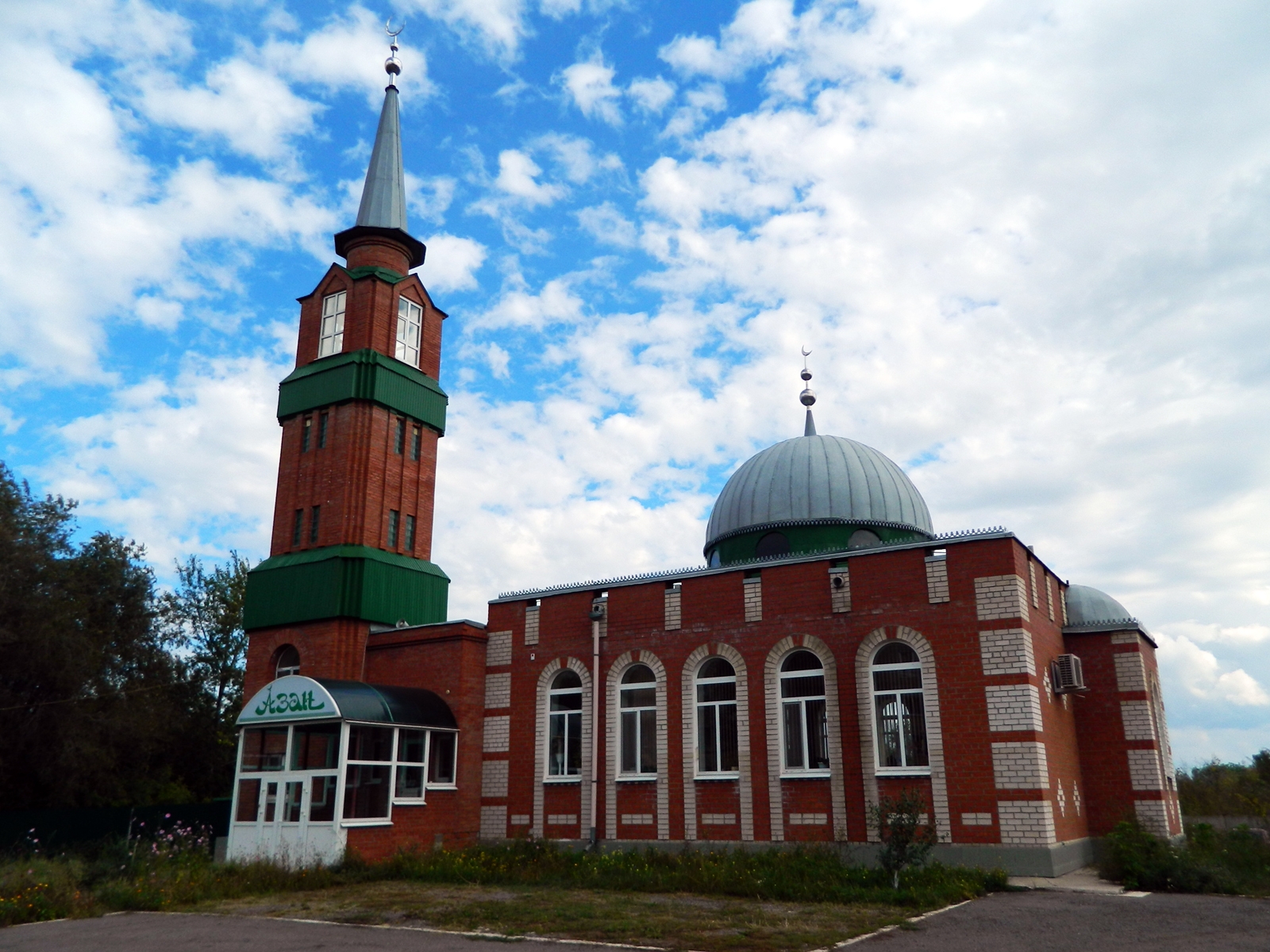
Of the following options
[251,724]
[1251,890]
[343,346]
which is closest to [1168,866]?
[1251,890]

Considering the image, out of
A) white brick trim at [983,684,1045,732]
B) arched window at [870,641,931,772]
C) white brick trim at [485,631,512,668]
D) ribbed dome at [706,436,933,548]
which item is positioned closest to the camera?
white brick trim at [983,684,1045,732]

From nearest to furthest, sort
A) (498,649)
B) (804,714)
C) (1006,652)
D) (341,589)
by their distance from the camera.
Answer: (1006,652)
(804,714)
(498,649)
(341,589)

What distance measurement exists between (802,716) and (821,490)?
7.68 m

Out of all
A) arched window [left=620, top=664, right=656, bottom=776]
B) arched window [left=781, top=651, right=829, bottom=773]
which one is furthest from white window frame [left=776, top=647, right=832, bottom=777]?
arched window [left=620, top=664, right=656, bottom=776]

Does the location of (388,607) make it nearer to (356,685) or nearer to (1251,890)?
(356,685)

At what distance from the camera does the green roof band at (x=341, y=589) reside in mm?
23031

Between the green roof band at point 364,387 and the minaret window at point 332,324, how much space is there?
53 centimetres

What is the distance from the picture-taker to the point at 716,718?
19328mm

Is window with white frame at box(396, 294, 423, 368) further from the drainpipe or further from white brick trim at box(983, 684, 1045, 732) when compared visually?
white brick trim at box(983, 684, 1045, 732)

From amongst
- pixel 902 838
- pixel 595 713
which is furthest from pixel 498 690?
pixel 902 838

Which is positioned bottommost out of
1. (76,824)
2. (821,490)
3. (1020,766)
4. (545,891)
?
(545,891)

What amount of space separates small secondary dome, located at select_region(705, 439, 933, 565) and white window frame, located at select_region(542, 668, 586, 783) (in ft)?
20.2

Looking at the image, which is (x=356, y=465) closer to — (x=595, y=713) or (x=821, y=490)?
(x=595, y=713)

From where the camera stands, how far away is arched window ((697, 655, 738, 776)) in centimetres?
1906
